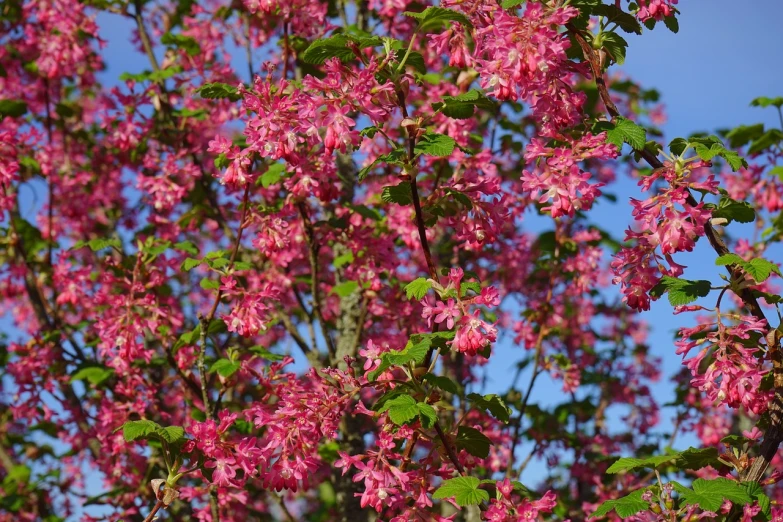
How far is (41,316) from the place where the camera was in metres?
7.17

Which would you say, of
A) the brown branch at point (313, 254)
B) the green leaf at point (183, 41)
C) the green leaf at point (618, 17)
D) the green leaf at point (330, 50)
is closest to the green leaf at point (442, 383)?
the green leaf at point (330, 50)

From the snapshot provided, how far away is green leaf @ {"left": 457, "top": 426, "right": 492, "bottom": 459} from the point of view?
3840 millimetres

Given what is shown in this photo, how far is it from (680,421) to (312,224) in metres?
5.05

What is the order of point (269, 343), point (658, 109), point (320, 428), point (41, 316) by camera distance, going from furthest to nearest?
point (658, 109)
point (269, 343)
point (41, 316)
point (320, 428)

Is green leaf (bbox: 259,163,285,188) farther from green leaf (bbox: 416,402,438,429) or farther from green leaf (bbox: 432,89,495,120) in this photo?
green leaf (bbox: 416,402,438,429)

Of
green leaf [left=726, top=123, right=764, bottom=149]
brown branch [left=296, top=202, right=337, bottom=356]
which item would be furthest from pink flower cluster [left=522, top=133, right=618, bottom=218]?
green leaf [left=726, top=123, right=764, bottom=149]

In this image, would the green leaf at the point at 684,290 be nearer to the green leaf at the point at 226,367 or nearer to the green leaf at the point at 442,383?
the green leaf at the point at 442,383

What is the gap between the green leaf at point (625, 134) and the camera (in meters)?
3.33

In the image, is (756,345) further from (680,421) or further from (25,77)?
(25,77)

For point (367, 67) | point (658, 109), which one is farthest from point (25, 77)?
point (658, 109)

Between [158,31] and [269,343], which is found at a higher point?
[158,31]

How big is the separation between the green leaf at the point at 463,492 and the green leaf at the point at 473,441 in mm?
357

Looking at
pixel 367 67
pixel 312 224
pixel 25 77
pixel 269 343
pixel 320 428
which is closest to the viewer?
pixel 367 67

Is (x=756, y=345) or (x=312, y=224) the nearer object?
(x=756, y=345)
